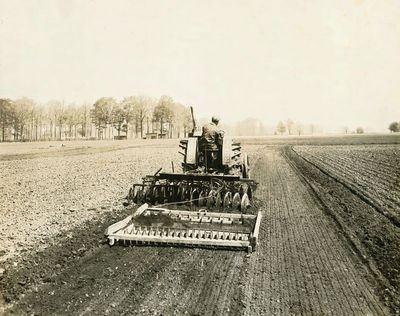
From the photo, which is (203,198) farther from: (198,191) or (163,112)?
(163,112)

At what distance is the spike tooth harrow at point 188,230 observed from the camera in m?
6.98

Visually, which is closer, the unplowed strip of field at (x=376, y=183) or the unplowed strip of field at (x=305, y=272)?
the unplowed strip of field at (x=305, y=272)

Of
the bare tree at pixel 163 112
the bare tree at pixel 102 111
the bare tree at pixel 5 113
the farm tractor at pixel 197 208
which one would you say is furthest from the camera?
the bare tree at pixel 163 112

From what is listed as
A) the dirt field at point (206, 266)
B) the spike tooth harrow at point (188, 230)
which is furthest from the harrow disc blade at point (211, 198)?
the dirt field at point (206, 266)

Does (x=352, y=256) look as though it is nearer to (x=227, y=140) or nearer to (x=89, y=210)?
(x=227, y=140)

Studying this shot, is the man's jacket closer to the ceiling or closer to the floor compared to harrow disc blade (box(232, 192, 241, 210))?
closer to the ceiling

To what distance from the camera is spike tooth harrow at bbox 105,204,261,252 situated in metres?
6.98

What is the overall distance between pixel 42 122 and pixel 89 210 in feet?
235

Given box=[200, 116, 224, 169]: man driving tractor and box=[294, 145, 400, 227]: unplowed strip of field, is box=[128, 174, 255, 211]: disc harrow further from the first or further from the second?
box=[294, 145, 400, 227]: unplowed strip of field

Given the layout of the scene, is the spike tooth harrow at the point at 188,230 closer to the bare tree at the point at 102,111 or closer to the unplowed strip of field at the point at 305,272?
the unplowed strip of field at the point at 305,272

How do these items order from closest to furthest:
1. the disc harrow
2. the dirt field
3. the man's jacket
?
the dirt field, the disc harrow, the man's jacket

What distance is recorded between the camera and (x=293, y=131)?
173 metres

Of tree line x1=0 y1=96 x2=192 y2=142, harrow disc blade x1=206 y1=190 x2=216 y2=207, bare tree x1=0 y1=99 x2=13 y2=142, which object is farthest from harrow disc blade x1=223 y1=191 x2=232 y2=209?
tree line x1=0 y1=96 x2=192 y2=142

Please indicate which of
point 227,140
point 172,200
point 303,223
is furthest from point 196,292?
point 227,140
